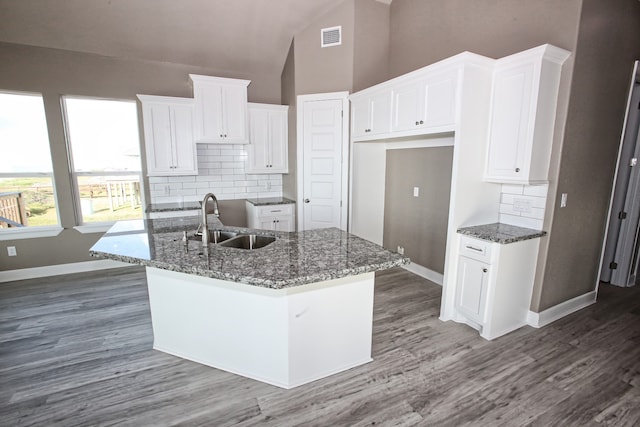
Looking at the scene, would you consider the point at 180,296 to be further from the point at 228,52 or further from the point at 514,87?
the point at 228,52

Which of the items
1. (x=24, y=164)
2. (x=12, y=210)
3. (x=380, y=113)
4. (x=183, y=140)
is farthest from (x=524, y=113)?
(x=12, y=210)

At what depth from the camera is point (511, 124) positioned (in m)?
2.59

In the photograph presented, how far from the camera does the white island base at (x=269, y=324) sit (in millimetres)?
1964

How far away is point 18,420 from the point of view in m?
1.79

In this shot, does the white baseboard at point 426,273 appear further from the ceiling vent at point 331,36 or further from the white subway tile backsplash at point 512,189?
the ceiling vent at point 331,36

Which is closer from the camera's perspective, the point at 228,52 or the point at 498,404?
the point at 498,404

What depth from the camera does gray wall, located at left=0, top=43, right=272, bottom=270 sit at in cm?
367

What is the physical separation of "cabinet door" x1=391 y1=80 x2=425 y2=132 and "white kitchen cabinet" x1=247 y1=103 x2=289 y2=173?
1938 mm

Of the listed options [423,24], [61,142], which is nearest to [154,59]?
[61,142]

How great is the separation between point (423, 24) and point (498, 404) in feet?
12.8

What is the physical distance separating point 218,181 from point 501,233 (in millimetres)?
3817

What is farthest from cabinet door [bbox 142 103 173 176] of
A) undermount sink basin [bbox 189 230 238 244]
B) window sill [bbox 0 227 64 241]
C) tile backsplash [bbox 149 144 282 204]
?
undermount sink basin [bbox 189 230 238 244]

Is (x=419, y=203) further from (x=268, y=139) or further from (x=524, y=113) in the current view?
(x=268, y=139)

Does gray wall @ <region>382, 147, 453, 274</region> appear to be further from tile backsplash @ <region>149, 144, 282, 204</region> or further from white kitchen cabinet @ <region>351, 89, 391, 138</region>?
tile backsplash @ <region>149, 144, 282, 204</region>
